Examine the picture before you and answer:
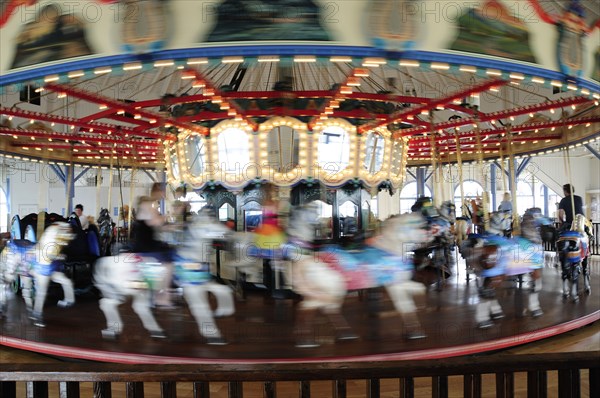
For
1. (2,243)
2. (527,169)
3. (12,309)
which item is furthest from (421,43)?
(527,169)

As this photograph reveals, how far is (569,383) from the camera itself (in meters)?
1.43

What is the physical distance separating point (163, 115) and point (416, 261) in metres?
3.94

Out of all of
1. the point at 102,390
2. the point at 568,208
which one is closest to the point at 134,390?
the point at 102,390

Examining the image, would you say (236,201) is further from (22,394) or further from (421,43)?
(421,43)

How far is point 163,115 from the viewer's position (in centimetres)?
571

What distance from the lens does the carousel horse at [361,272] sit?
12.1 feet

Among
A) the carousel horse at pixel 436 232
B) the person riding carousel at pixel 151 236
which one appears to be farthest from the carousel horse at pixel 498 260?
the person riding carousel at pixel 151 236

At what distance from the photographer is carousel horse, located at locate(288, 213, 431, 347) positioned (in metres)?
3.70

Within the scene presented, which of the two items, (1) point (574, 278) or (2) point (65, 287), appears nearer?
(2) point (65, 287)

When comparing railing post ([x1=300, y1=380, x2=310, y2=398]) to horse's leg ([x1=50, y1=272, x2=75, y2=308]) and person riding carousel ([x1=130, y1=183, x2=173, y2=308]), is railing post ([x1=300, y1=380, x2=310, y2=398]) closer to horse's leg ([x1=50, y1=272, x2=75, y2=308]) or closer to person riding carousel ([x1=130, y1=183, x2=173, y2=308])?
person riding carousel ([x1=130, y1=183, x2=173, y2=308])

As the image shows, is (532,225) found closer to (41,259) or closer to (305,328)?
(305,328)

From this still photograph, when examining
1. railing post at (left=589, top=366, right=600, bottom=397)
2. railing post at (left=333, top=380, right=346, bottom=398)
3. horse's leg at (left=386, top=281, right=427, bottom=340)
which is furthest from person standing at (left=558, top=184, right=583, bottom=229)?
railing post at (left=333, top=380, right=346, bottom=398)

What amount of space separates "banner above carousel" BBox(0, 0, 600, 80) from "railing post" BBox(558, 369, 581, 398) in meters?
1.94

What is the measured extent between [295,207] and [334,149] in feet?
7.23
